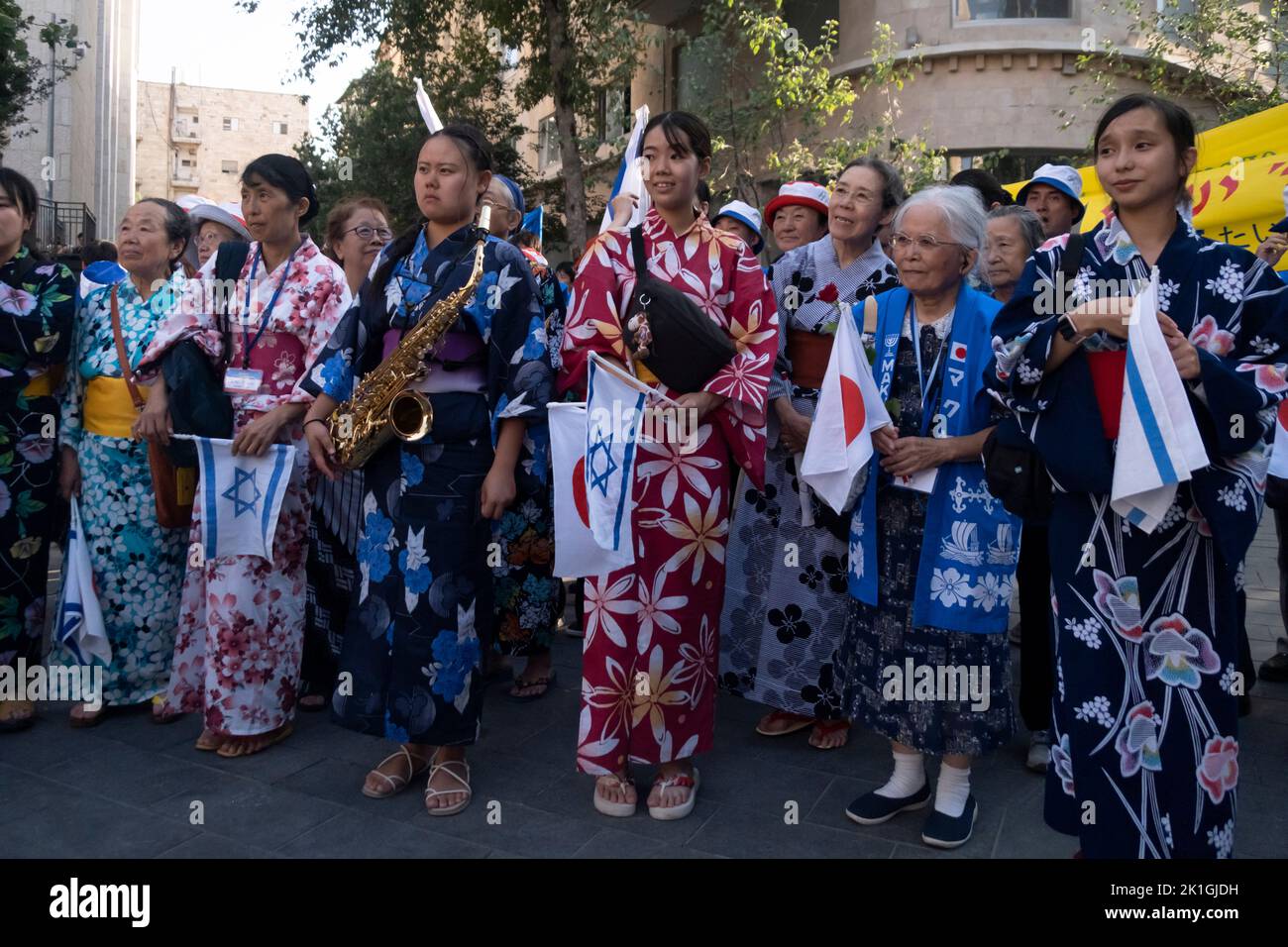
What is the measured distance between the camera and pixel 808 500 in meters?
3.79

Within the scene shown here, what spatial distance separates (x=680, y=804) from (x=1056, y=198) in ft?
10.6

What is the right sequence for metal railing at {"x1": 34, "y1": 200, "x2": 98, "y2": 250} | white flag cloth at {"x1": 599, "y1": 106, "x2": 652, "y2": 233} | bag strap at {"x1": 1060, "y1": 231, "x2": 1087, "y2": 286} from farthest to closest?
metal railing at {"x1": 34, "y1": 200, "x2": 98, "y2": 250}
white flag cloth at {"x1": 599, "y1": 106, "x2": 652, "y2": 233}
bag strap at {"x1": 1060, "y1": 231, "x2": 1087, "y2": 286}

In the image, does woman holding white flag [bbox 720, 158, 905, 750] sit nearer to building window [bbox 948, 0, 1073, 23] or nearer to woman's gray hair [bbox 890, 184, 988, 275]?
woman's gray hair [bbox 890, 184, 988, 275]

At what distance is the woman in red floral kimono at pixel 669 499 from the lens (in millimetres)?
3277

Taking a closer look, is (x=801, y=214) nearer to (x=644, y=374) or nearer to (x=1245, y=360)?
(x=644, y=374)

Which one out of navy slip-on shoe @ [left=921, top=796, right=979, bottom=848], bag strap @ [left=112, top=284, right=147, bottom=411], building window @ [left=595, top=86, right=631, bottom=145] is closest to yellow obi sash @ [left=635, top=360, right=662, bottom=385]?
navy slip-on shoe @ [left=921, top=796, right=979, bottom=848]

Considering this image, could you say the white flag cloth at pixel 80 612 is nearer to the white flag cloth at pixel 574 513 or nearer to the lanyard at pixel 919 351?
the white flag cloth at pixel 574 513

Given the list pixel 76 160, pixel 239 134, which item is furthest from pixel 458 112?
pixel 239 134

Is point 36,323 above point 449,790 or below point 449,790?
above

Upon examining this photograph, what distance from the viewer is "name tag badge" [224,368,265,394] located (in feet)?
12.5

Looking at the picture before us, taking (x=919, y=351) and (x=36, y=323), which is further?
(x=36, y=323)

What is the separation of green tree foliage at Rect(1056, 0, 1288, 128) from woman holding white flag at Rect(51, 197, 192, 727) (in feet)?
31.4

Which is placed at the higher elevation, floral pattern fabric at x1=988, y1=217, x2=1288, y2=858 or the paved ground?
floral pattern fabric at x1=988, y1=217, x2=1288, y2=858

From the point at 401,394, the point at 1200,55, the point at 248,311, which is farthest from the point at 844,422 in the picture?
the point at 1200,55
